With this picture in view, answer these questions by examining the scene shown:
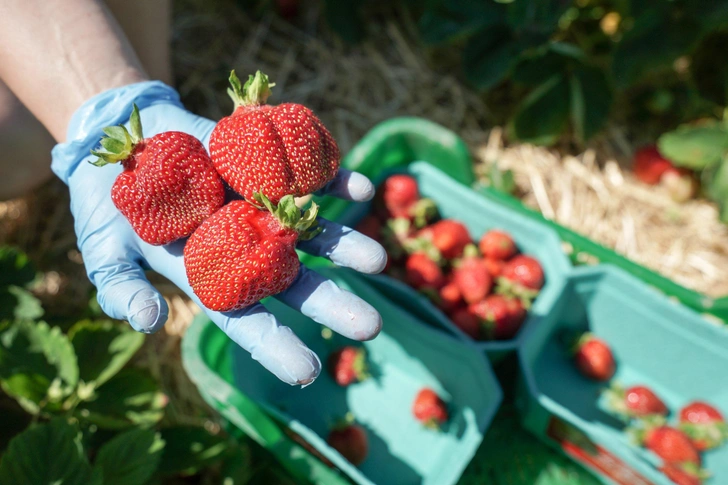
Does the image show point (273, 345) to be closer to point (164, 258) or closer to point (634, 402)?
point (164, 258)

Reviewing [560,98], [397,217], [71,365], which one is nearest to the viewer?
[71,365]

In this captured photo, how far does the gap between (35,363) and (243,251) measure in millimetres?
693

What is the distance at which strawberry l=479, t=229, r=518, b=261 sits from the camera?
62.5 inches

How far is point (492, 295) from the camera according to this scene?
1.56 m

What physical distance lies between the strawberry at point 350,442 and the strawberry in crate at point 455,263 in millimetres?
362

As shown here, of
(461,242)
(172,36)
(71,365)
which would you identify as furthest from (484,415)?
(172,36)

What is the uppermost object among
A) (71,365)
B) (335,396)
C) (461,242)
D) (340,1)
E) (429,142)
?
(340,1)

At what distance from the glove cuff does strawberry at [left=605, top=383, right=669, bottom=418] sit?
1310 mm

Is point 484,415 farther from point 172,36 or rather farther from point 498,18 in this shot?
point 172,36

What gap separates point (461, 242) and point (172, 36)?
1.38 m

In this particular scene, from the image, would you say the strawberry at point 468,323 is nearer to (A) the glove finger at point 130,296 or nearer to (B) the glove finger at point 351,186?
(B) the glove finger at point 351,186

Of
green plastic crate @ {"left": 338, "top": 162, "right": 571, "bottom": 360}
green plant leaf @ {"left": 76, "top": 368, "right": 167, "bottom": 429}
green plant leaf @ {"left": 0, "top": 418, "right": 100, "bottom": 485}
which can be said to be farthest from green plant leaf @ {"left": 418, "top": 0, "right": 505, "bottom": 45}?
green plant leaf @ {"left": 0, "top": 418, "right": 100, "bottom": 485}

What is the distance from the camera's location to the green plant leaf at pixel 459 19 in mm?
1828

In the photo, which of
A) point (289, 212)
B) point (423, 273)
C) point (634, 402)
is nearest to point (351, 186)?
point (289, 212)
